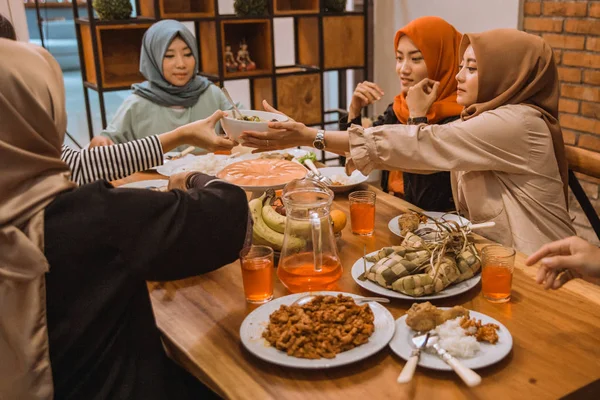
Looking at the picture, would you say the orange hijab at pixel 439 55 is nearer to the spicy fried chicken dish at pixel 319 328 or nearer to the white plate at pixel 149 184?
the white plate at pixel 149 184

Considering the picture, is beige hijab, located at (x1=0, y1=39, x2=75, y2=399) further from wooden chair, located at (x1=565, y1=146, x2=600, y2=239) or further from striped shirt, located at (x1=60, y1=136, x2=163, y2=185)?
wooden chair, located at (x1=565, y1=146, x2=600, y2=239)

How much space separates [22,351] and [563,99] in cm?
307

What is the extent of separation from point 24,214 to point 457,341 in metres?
0.77

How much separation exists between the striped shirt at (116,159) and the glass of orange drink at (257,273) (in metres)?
0.76

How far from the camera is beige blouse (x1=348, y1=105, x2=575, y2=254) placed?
1.69 m

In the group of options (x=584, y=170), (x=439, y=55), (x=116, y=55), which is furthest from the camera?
(x=116, y=55)

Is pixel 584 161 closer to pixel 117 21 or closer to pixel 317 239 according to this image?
pixel 317 239

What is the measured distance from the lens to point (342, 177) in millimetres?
2035

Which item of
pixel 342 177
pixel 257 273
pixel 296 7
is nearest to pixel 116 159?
pixel 342 177

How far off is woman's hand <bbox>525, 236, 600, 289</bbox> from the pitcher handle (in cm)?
42

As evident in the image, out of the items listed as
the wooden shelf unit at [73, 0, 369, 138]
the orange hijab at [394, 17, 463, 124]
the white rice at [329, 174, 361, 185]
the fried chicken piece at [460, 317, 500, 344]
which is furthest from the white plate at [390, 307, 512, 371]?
the wooden shelf unit at [73, 0, 369, 138]

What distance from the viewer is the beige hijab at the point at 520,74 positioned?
174cm

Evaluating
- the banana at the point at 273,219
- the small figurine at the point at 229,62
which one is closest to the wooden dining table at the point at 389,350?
the banana at the point at 273,219

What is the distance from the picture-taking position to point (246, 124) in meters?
1.79
